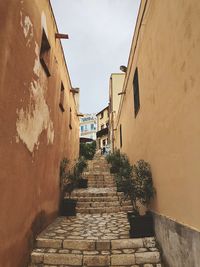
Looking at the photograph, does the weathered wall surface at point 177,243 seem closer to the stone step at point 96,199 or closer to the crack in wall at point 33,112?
the crack in wall at point 33,112

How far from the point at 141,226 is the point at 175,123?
2.48m

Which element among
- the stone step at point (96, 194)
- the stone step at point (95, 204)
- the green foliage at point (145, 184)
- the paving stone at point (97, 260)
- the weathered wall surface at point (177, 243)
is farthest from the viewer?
the stone step at point (96, 194)

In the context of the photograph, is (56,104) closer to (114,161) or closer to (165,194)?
(165,194)

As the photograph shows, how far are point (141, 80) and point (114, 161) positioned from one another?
22.9ft

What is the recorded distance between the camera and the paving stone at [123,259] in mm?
3854

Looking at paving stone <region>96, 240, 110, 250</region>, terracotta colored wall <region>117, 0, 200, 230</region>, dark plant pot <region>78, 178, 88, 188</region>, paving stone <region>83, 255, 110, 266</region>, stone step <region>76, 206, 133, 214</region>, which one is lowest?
paving stone <region>83, 255, 110, 266</region>

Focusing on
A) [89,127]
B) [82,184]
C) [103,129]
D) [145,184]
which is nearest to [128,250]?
[145,184]

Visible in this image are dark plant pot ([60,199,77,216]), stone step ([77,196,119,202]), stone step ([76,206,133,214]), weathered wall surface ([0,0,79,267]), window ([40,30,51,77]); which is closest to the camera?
weathered wall surface ([0,0,79,267])

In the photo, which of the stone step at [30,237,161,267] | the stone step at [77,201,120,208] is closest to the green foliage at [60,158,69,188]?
the stone step at [77,201,120,208]

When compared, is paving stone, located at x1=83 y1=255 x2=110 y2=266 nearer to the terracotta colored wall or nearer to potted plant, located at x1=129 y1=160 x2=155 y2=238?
potted plant, located at x1=129 y1=160 x2=155 y2=238

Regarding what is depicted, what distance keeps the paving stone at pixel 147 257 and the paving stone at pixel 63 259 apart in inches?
41.4

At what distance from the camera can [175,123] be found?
331 cm

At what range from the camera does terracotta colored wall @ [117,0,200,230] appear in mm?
2637

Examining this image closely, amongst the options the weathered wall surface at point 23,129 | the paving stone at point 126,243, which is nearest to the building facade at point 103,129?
the weathered wall surface at point 23,129
